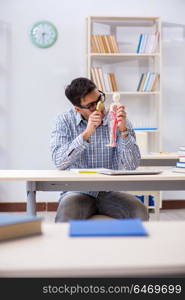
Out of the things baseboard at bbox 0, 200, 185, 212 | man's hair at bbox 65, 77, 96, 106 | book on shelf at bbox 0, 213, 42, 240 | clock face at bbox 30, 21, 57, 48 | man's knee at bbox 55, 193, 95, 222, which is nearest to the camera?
book on shelf at bbox 0, 213, 42, 240

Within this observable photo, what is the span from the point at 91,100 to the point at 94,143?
25 cm

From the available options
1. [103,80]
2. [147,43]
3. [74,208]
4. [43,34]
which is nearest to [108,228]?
[74,208]

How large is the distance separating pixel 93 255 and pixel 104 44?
4768 mm

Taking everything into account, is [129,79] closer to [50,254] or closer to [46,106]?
[46,106]

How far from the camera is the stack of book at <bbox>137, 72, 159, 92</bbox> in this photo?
5.53 m

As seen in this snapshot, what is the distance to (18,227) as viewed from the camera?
111 centimetres

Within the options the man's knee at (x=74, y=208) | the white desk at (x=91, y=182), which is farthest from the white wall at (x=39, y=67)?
the man's knee at (x=74, y=208)

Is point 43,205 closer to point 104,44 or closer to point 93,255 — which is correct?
point 104,44

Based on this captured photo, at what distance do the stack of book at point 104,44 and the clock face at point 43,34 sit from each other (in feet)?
1.66

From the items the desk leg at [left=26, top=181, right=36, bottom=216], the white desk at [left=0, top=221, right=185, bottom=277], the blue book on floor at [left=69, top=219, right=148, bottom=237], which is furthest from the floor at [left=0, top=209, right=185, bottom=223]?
the white desk at [left=0, top=221, right=185, bottom=277]

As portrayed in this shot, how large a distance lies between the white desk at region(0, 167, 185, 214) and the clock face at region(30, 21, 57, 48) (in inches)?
130

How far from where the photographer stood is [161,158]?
4.12 metres

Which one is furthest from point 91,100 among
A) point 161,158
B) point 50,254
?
point 50,254

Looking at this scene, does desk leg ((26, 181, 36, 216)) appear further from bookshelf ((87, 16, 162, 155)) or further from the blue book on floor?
bookshelf ((87, 16, 162, 155))
